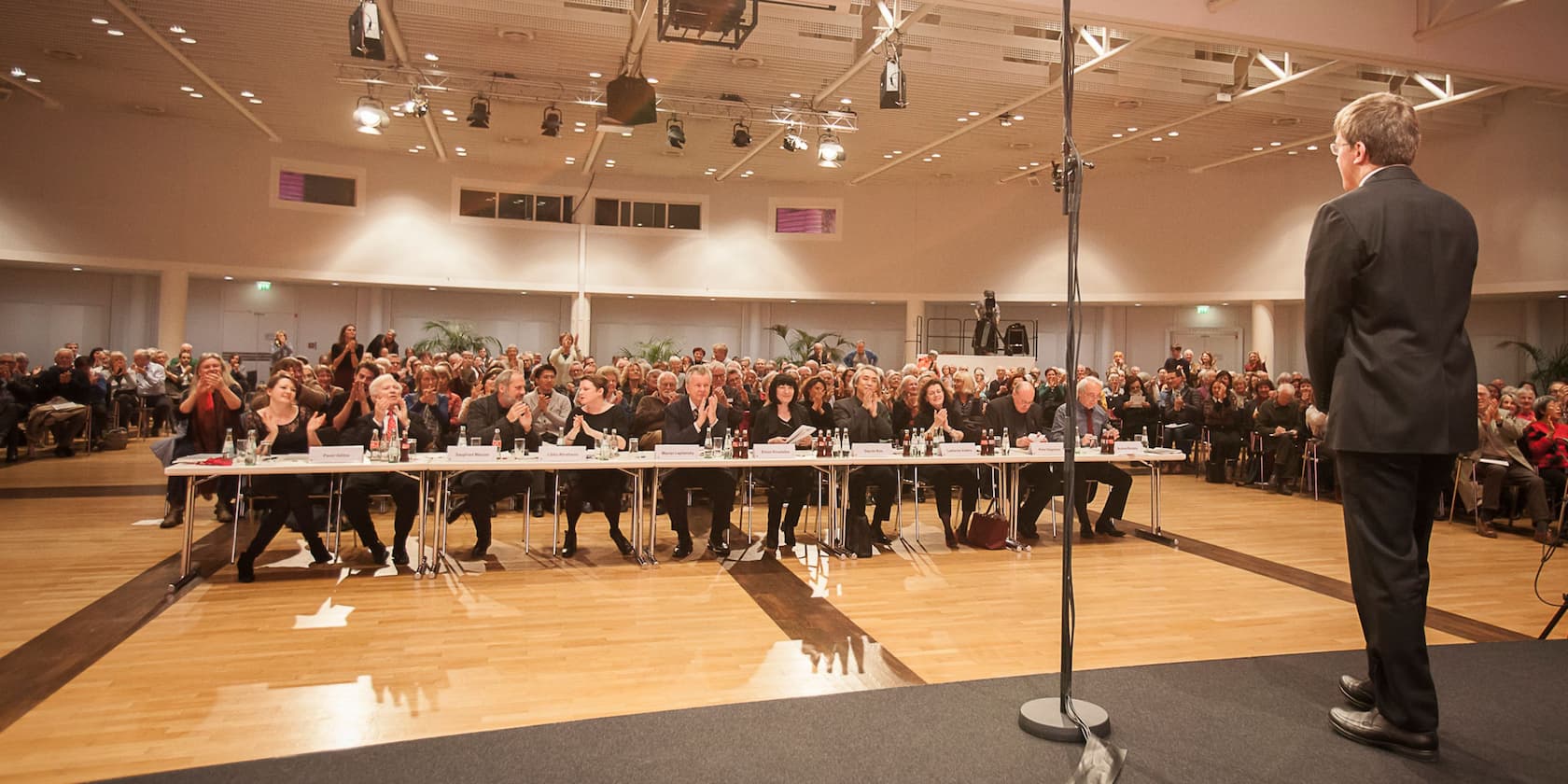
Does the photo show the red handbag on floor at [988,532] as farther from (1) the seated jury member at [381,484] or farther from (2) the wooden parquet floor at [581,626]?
(1) the seated jury member at [381,484]

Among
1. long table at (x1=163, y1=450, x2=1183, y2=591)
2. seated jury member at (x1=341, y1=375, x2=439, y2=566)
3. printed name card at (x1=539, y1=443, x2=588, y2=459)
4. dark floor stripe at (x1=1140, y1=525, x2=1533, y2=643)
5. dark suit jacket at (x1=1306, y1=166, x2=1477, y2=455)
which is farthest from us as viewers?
printed name card at (x1=539, y1=443, x2=588, y2=459)

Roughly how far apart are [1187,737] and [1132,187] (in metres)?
15.6

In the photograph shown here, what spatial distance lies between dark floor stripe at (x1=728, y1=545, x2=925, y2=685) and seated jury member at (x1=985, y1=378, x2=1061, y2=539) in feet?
6.08

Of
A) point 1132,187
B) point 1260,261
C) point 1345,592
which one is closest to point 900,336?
point 1132,187

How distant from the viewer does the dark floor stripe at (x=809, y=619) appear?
3654mm

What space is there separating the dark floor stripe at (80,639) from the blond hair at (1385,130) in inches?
174

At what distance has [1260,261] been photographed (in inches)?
601

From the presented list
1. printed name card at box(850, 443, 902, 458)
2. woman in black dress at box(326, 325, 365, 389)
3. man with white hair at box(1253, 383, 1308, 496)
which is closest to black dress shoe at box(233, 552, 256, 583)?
printed name card at box(850, 443, 902, 458)

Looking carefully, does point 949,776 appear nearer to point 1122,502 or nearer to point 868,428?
point 868,428

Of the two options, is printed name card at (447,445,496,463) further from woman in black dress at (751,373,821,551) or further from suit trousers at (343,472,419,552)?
woman in black dress at (751,373,821,551)

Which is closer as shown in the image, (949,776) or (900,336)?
(949,776)

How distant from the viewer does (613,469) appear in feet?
18.8

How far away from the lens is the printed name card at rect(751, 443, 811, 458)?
5895 mm

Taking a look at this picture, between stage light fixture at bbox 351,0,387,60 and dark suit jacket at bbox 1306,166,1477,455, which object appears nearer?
dark suit jacket at bbox 1306,166,1477,455
